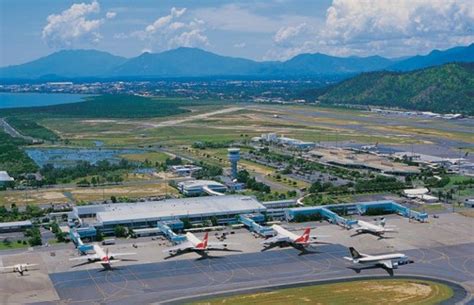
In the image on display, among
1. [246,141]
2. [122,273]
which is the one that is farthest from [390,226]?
[246,141]

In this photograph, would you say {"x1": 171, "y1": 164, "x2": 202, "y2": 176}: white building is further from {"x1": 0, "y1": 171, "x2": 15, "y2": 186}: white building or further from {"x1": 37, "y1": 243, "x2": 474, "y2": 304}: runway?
{"x1": 37, "y1": 243, "x2": 474, "y2": 304}: runway

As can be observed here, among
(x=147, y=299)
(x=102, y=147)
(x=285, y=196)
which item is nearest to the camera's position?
(x=147, y=299)

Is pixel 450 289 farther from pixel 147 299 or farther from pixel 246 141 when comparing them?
pixel 246 141

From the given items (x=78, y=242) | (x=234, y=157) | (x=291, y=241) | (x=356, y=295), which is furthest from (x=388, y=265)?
(x=234, y=157)

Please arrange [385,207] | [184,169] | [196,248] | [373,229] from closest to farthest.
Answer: [196,248] → [373,229] → [385,207] → [184,169]

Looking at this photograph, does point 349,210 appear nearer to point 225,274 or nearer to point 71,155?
point 225,274

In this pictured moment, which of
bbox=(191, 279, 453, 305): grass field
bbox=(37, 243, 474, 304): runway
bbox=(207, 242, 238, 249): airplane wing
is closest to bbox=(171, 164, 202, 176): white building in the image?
bbox=(207, 242, 238, 249): airplane wing
